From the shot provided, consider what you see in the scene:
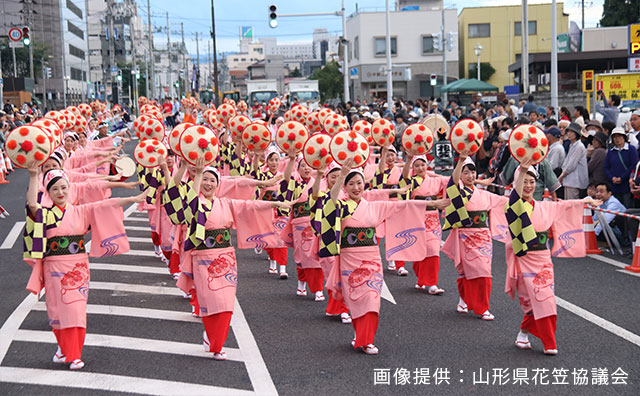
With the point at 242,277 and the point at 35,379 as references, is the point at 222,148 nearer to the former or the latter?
the point at 242,277

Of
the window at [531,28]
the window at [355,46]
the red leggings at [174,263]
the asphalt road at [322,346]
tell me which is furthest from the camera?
the window at [355,46]

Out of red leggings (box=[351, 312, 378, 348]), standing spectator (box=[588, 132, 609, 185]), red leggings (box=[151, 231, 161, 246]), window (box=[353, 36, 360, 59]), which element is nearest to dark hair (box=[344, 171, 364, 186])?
red leggings (box=[351, 312, 378, 348])

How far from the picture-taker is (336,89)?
2479 inches

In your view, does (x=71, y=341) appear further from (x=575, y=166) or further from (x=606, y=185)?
(x=575, y=166)

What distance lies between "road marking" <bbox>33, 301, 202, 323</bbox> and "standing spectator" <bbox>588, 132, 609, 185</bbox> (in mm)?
6959

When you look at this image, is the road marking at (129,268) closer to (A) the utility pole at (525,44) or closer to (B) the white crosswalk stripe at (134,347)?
(B) the white crosswalk stripe at (134,347)

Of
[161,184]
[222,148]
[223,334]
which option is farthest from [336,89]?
[223,334]

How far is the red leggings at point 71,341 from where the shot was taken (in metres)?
6.44

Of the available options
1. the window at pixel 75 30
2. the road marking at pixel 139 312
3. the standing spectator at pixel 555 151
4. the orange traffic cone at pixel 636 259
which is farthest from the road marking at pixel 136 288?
the window at pixel 75 30

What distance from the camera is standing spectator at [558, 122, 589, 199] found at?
39.1 feet

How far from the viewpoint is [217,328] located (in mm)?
6637

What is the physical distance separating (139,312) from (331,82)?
5568cm

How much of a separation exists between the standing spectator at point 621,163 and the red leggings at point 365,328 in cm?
613

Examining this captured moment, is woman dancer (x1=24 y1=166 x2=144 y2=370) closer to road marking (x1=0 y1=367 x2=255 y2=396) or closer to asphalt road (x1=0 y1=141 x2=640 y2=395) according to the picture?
road marking (x1=0 y1=367 x2=255 y2=396)
